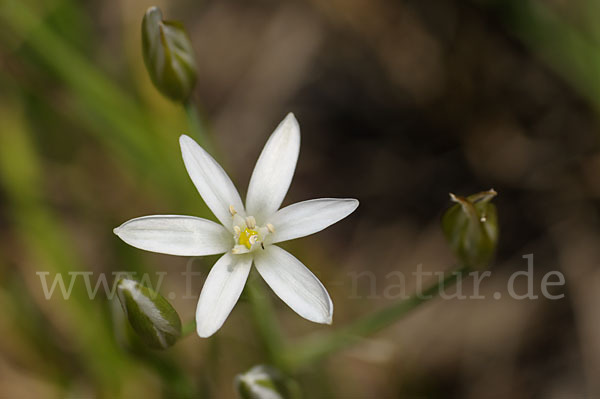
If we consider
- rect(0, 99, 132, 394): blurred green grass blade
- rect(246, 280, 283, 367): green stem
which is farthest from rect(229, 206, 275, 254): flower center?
rect(0, 99, 132, 394): blurred green grass blade

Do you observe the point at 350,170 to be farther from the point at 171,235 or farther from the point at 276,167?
the point at 171,235

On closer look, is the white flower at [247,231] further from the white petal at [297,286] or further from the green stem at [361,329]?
the green stem at [361,329]

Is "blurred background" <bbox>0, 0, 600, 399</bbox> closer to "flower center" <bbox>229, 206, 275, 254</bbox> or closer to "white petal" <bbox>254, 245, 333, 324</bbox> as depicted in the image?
"flower center" <bbox>229, 206, 275, 254</bbox>

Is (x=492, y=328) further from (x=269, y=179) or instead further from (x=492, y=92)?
(x=269, y=179)

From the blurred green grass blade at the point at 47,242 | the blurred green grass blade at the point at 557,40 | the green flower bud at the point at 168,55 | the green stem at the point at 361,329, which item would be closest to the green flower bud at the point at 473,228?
the green stem at the point at 361,329

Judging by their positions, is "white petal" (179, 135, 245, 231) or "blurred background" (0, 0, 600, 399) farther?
"blurred background" (0, 0, 600, 399)

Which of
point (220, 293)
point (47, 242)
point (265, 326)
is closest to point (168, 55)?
point (220, 293)
